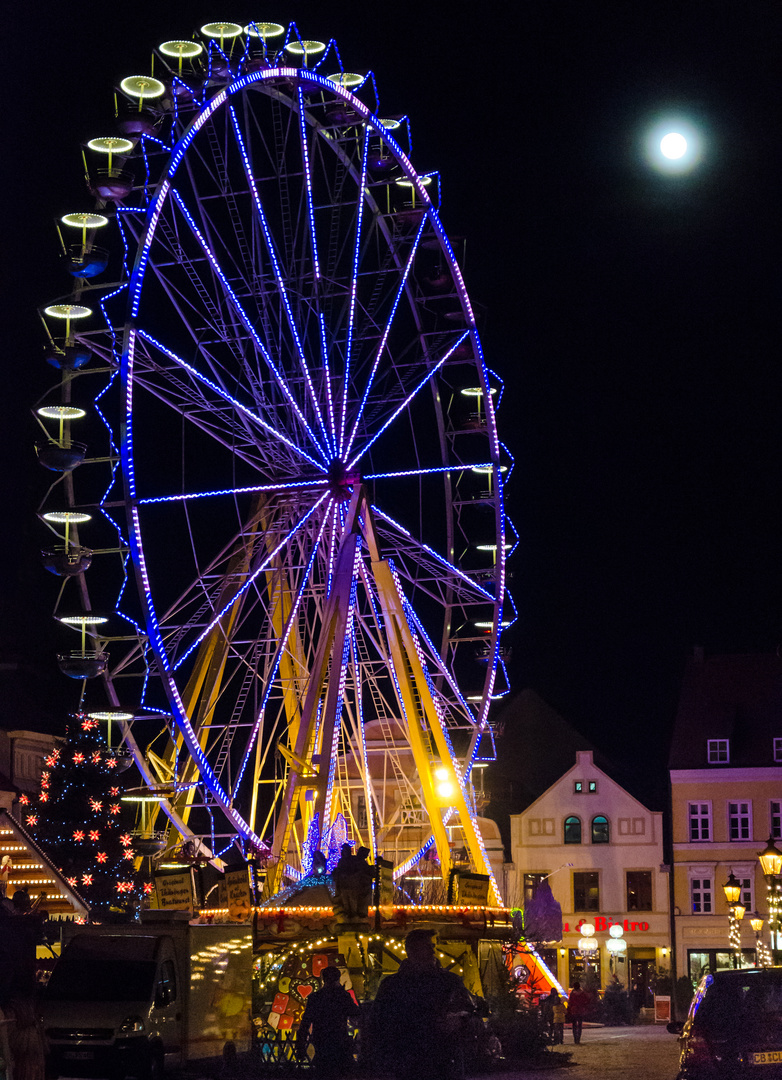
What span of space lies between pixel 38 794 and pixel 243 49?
2387cm

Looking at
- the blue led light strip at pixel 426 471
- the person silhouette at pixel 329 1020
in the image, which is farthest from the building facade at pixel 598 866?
the person silhouette at pixel 329 1020

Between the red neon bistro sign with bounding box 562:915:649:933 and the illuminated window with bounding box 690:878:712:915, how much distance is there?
1681mm

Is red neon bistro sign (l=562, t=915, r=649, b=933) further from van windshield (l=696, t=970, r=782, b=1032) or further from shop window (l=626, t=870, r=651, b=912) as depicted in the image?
van windshield (l=696, t=970, r=782, b=1032)

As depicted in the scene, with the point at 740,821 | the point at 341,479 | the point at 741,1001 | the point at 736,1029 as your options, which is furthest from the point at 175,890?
the point at 740,821

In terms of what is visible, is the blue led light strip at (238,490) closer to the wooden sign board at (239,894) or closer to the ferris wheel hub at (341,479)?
the ferris wheel hub at (341,479)

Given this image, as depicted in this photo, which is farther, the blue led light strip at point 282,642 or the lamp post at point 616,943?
the lamp post at point 616,943

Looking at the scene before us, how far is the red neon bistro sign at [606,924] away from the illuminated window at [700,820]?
320 cm

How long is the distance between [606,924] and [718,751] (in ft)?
21.7

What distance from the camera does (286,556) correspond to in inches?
1193

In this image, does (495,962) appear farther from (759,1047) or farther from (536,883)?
(536,883)

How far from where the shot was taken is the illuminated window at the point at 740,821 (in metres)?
52.7

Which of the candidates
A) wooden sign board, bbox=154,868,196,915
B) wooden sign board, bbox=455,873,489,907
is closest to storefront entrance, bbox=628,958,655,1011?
wooden sign board, bbox=455,873,489,907

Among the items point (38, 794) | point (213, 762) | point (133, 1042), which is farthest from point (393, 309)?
point (38, 794)

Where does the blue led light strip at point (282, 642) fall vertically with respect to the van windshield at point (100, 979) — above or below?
above
